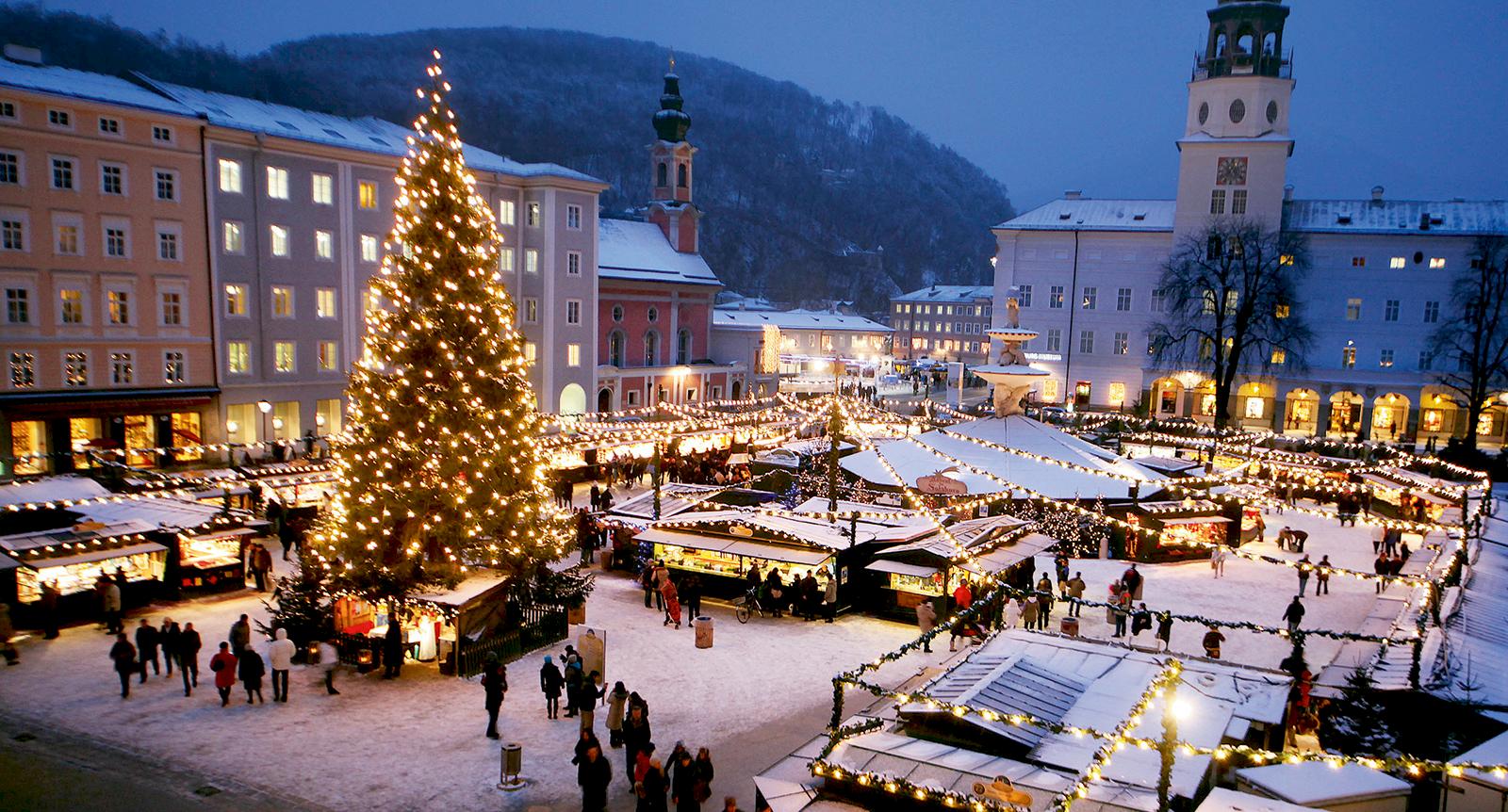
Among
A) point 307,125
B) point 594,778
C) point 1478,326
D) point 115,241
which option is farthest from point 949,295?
point 594,778

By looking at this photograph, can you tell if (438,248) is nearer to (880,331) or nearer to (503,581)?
(503,581)

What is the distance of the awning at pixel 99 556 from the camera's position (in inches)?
677

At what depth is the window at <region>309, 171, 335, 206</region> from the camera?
1485 inches

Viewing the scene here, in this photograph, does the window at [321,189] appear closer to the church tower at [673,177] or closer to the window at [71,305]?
the window at [71,305]

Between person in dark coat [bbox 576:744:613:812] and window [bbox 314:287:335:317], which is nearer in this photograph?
person in dark coat [bbox 576:744:613:812]

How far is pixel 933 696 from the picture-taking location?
1173cm

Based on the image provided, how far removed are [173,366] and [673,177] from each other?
42.0 meters

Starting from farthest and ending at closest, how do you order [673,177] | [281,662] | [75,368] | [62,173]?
[673,177] → [75,368] → [62,173] → [281,662]

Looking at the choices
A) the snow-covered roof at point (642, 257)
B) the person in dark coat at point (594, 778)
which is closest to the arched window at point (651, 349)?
the snow-covered roof at point (642, 257)

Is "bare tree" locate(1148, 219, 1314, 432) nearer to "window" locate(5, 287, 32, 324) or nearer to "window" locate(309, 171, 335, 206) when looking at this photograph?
"window" locate(309, 171, 335, 206)

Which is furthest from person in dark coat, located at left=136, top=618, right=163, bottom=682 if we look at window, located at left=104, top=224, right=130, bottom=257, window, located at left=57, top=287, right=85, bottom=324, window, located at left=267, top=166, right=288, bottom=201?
window, located at left=267, top=166, right=288, bottom=201

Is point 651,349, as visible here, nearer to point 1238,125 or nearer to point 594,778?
point 1238,125

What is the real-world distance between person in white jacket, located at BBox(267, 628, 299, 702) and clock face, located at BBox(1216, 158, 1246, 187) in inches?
2283

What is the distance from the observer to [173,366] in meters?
34.4
